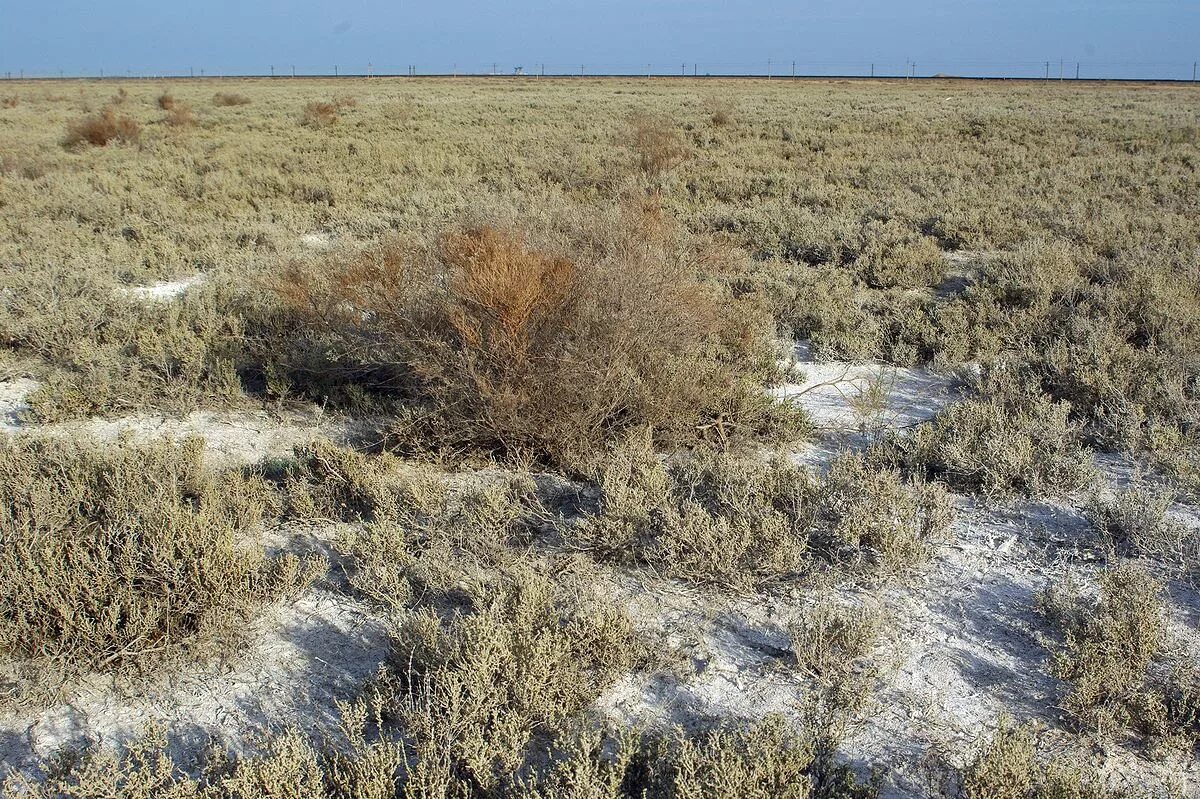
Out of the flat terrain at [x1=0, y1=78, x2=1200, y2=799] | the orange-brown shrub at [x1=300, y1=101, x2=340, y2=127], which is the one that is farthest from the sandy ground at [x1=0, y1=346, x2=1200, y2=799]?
the orange-brown shrub at [x1=300, y1=101, x2=340, y2=127]

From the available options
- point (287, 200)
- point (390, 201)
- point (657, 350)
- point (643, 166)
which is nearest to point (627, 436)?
point (657, 350)

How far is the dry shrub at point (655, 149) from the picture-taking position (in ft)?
49.2

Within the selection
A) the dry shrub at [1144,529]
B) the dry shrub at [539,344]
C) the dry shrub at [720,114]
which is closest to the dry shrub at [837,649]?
the dry shrub at [1144,529]

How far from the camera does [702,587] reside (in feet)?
11.4

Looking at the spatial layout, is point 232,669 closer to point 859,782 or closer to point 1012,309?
point 859,782

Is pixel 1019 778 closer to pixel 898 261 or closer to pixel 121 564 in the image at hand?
pixel 121 564

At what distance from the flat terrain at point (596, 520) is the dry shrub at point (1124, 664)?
0.05ft

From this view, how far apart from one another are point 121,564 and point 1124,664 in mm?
3744

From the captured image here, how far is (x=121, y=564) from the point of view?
10.2 ft

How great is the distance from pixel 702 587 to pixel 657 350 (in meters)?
1.78

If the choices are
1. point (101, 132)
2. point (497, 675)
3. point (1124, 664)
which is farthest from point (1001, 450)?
point (101, 132)

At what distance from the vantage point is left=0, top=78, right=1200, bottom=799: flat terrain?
2566 mm

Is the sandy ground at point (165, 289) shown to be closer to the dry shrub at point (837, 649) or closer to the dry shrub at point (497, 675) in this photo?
the dry shrub at point (497, 675)

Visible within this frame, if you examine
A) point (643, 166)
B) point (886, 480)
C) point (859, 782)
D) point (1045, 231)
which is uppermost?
point (643, 166)
